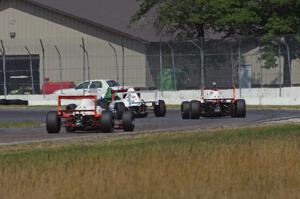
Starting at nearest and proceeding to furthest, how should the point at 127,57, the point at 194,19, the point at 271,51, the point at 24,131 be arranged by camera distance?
the point at 24,131 → the point at 271,51 → the point at 127,57 → the point at 194,19

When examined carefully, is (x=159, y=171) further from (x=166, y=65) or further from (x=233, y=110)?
(x=166, y=65)

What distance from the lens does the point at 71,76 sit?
46719 mm

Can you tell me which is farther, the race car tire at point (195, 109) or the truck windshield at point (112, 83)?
the truck windshield at point (112, 83)

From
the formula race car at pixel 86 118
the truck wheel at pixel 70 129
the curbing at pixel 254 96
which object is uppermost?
the curbing at pixel 254 96

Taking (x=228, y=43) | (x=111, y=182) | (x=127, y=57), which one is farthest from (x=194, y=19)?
(x=111, y=182)

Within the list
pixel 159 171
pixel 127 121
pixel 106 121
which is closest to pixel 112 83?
pixel 127 121

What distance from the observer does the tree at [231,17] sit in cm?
4772

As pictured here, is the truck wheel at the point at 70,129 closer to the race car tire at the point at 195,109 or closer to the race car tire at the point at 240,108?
the race car tire at the point at 195,109

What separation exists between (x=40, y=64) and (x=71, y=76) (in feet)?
6.81

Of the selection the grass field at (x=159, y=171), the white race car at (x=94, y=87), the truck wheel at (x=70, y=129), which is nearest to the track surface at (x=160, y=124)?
the truck wheel at (x=70, y=129)

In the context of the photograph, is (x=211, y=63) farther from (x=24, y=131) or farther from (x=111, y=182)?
(x=111, y=182)

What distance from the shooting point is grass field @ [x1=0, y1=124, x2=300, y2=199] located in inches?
430

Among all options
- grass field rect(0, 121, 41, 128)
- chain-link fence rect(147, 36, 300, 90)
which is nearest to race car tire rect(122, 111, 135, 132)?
grass field rect(0, 121, 41, 128)

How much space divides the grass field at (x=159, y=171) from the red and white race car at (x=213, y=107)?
37.6 ft
